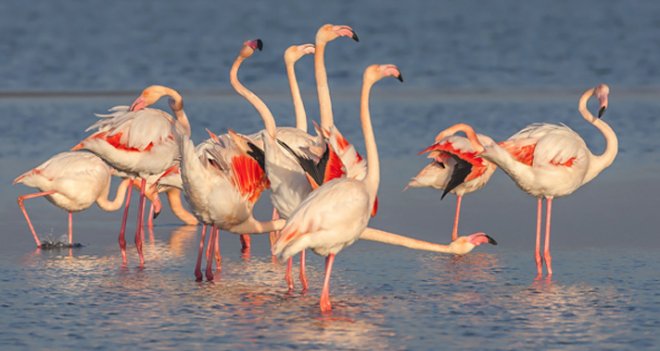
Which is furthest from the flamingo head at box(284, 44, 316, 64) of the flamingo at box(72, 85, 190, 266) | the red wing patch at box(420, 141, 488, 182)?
the red wing patch at box(420, 141, 488, 182)

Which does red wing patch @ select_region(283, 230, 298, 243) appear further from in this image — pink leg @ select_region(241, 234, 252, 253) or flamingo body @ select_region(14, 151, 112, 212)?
flamingo body @ select_region(14, 151, 112, 212)

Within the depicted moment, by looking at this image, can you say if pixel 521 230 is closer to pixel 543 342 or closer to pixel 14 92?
pixel 543 342

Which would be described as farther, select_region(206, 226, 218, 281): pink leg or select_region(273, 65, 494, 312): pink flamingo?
select_region(206, 226, 218, 281): pink leg

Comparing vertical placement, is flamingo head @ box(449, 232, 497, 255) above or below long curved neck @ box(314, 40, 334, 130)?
below

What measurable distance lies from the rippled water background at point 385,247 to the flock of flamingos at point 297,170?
33 cm

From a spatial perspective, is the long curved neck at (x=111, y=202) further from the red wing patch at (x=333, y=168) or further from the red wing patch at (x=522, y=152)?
the red wing patch at (x=522, y=152)

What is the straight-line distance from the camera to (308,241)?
7.89 meters

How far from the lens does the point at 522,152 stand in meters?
9.77

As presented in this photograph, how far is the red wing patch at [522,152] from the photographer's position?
31.9 feet

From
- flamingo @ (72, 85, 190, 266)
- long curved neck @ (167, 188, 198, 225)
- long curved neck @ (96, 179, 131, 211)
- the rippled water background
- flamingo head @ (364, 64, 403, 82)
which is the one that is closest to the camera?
the rippled water background

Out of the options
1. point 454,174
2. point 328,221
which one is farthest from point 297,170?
point 454,174

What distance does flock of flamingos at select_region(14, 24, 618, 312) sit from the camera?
26.5 ft

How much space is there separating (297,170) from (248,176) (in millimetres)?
380

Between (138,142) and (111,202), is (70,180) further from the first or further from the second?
(138,142)
